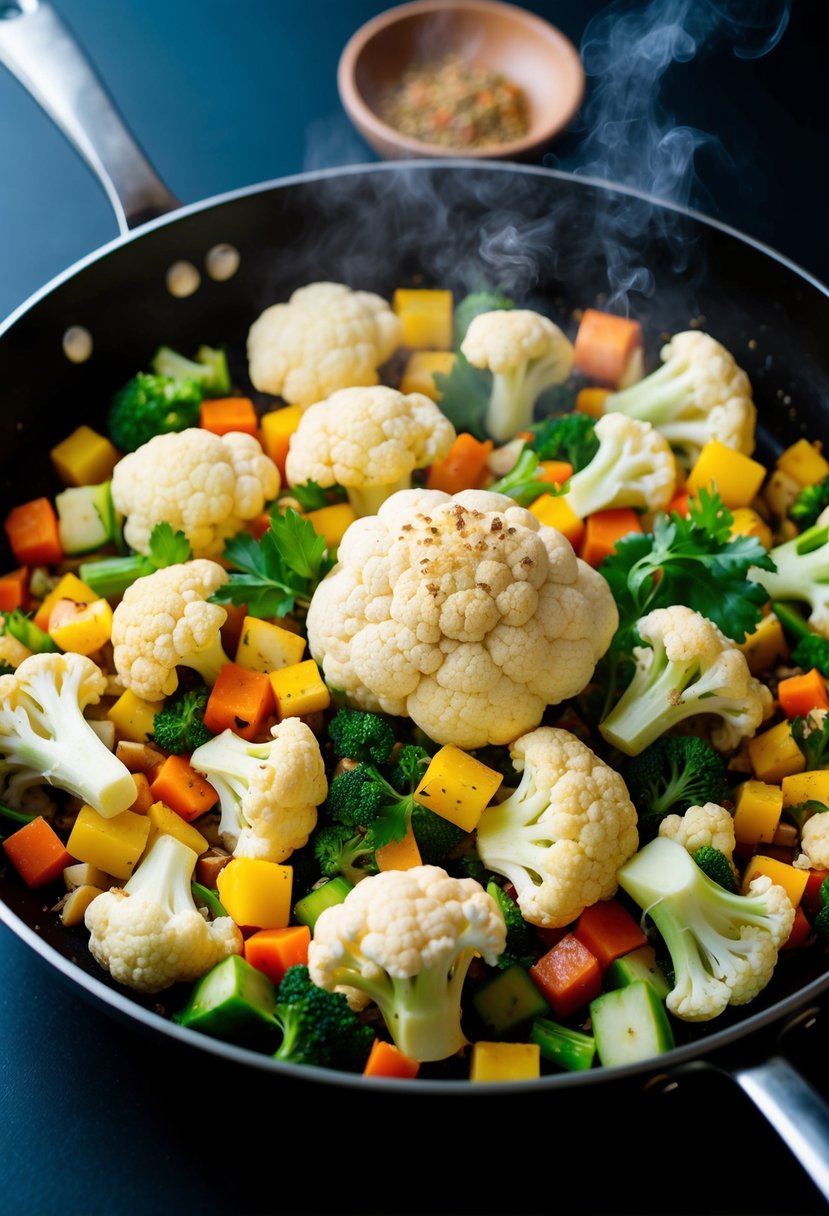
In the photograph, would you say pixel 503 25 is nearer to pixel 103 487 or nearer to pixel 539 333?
pixel 539 333

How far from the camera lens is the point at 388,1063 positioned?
6.14 feet

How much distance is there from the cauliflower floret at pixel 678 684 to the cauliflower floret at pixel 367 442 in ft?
2.05

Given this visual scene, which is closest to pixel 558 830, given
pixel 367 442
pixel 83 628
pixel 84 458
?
pixel 367 442

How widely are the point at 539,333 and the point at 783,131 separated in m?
1.53

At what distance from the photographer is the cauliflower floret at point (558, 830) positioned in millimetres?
2033

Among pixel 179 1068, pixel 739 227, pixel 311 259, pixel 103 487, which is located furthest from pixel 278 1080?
pixel 739 227

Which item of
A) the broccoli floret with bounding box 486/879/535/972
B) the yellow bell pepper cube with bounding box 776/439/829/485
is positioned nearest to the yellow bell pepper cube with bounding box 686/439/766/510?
the yellow bell pepper cube with bounding box 776/439/829/485

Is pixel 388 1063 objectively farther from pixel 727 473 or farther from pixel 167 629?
pixel 727 473

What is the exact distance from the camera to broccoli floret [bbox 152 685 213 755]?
7.39 feet

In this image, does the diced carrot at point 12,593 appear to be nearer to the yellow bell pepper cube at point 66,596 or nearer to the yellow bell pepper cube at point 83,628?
the yellow bell pepper cube at point 66,596

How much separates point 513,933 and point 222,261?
1.77 meters

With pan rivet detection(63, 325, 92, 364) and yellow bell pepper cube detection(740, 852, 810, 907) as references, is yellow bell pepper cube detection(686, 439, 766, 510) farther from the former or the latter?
pan rivet detection(63, 325, 92, 364)

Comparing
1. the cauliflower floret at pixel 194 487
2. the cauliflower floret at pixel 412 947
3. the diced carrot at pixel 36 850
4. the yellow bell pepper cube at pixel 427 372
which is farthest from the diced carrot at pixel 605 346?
the diced carrot at pixel 36 850

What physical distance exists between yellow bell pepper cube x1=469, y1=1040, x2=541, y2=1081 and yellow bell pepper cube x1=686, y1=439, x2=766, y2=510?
1339mm
